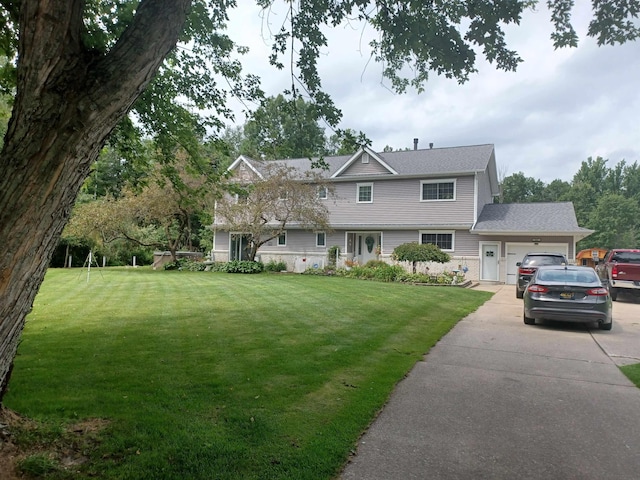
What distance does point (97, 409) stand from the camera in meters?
4.13

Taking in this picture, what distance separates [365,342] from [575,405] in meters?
3.31

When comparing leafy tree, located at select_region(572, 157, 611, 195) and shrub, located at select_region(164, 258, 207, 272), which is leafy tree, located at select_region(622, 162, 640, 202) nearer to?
leafy tree, located at select_region(572, 157, 611, 195)

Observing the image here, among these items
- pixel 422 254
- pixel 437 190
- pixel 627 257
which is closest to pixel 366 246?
pixel 437 190

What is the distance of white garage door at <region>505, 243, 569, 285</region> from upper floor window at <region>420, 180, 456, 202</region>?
12.9 ft

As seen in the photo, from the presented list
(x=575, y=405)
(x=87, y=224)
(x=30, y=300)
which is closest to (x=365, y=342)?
(x=575, y=405)

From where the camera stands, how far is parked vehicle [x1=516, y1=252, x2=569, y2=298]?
14.9 m

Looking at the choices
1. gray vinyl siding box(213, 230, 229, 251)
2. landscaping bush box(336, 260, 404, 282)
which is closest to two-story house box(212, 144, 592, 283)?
gray vinyl siding box(213, 230, 229, 251)

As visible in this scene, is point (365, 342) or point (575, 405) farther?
point (365, 342)

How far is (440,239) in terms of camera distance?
74.3ft

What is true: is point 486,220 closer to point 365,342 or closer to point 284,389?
point 365,342

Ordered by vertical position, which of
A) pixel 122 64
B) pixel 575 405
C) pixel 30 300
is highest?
pixel 122 64

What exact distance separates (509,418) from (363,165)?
21.0 meters

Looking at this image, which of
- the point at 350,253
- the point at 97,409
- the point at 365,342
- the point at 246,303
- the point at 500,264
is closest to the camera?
the point at 97,409

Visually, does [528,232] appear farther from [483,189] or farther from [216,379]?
[216,379]
